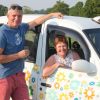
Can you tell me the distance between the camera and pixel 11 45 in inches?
201

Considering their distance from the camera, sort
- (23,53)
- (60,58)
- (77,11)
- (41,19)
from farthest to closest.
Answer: (77,11) → (41,19) → (60,58) → (23,53)

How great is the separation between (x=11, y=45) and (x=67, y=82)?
829mm

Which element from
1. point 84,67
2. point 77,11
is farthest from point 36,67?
point 77,11

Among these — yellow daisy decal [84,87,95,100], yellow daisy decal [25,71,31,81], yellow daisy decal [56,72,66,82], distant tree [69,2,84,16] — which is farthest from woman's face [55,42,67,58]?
distant tree [69,2,84,16]

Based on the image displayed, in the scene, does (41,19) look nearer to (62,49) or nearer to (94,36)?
(62,49)

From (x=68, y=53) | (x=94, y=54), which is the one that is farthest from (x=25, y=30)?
(x=94, y=54)

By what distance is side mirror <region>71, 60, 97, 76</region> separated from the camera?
4785 mm

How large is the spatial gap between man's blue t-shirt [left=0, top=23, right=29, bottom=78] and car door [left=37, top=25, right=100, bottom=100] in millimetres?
356

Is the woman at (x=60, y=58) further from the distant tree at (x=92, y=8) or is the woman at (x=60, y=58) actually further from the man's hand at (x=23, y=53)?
the distant tree at (x=92, y=8)

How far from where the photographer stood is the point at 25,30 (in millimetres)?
5406

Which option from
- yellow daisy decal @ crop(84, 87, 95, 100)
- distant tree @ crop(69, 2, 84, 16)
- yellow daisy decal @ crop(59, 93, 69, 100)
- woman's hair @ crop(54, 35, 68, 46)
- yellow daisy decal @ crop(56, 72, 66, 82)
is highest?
woman's hair @ crop(54, 35, 68, 46)

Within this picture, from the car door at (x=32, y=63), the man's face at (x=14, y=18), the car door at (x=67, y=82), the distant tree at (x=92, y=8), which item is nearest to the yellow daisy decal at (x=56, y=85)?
the car door at (x=67, y=82)

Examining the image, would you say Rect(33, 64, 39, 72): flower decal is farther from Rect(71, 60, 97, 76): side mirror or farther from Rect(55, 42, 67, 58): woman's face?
Rect(71, 60, 97, 76): side mirror

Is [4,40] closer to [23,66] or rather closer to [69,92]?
[23,66]
